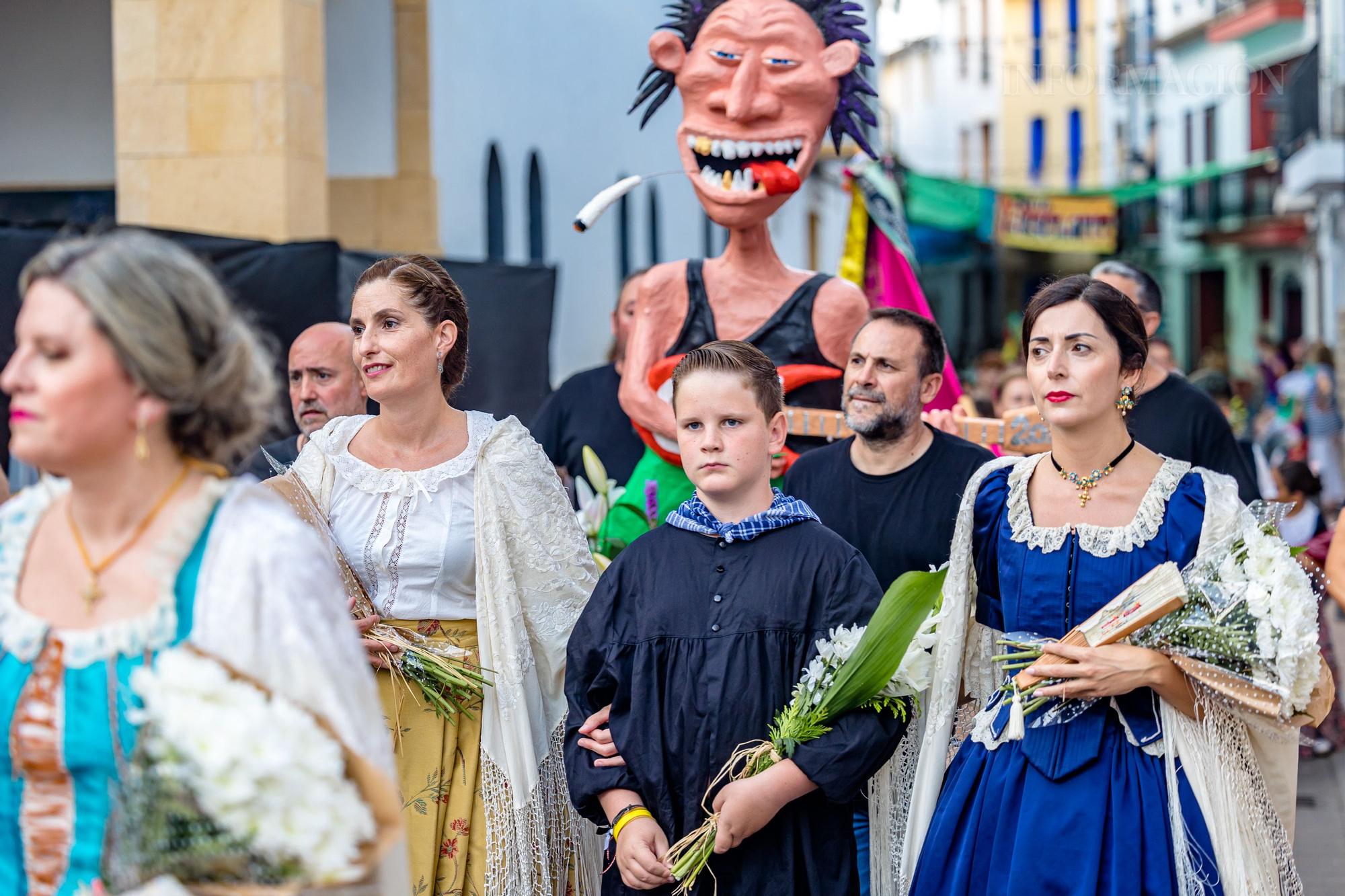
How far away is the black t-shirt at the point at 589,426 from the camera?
6.11 meters

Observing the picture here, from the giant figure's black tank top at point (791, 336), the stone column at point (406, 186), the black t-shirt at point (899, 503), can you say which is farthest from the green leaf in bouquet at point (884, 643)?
the stone column at point (406, 186)

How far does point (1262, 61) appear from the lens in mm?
32812

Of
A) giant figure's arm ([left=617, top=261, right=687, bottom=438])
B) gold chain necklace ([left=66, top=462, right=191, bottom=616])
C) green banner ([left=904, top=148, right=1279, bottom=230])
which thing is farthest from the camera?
green banner ([left=904, top=148, right=1279, bottom=230])

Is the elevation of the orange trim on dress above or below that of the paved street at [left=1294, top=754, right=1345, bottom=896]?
above

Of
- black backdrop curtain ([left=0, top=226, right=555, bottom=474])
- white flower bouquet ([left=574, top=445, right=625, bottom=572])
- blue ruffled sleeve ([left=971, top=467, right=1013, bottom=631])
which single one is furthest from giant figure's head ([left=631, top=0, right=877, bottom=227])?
blue ruffled sleeve ([left=971, top=467, right=1013, bottom=631])

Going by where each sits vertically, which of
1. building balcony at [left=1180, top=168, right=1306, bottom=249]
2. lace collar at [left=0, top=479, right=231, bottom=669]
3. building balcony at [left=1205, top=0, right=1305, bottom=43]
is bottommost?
lace collar at [left=0, top=479, right=231, bottom=669]

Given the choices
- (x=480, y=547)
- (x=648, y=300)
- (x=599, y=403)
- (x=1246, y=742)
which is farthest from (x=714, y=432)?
(x=599, y=403)

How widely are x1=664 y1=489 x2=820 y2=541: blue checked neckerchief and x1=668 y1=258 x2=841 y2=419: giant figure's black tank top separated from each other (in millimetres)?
1718

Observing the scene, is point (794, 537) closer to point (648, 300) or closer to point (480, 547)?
point (480, 547)

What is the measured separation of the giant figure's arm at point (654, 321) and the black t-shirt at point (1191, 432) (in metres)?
1.54

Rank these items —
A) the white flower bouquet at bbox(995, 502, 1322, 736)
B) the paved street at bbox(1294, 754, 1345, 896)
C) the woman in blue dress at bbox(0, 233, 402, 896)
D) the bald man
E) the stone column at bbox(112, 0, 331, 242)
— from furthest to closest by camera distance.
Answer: the stone column at bbox(112, 0, 331, 242)
the paved street at bbox(1294, 754, 1345, 896)
the bald man
the white flower bouquet at bbox(995, 502, 1322, 736)
the woman in blue dress at bbox(0, 233, 402, 896)

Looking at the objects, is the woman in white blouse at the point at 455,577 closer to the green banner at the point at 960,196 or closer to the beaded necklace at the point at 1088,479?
the beaded necklace at the point at 1088,479

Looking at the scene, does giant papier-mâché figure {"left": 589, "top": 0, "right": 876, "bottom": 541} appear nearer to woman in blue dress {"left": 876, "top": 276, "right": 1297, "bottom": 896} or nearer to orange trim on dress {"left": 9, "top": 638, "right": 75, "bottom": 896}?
woman in blue dress {"left": 876, "top": 276, "right": 1297, "bottom": 896}

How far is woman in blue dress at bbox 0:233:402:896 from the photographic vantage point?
2.10m
